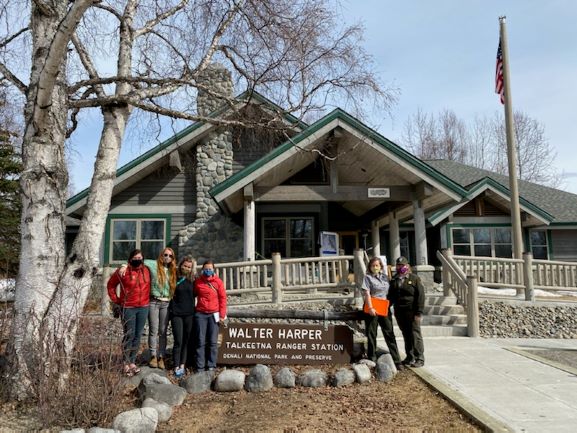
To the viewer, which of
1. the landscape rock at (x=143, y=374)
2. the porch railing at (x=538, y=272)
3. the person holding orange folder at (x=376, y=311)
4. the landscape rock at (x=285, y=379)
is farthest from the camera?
the porch railing at (x=538, y=272)

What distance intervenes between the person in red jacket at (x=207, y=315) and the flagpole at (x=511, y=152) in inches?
328

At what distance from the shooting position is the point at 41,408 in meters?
4.45

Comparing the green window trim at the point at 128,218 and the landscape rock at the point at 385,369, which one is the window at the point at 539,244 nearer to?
the green window trim at the point at 128,218

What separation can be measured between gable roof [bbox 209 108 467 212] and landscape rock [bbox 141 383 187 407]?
643 centimetres

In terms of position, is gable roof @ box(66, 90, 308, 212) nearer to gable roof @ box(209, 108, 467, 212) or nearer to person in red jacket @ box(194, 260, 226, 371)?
gable roof @ box(209, 108, 467, 212)

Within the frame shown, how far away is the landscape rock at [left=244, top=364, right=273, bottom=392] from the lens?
5863mm

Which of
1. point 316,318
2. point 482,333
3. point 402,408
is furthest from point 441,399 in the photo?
point 482,333

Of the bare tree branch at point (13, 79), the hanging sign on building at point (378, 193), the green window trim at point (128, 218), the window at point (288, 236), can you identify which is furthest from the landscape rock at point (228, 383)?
the green window trim at point (128, 218)

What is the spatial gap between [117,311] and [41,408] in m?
1.63

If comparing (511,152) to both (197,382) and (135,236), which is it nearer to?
(197,382)

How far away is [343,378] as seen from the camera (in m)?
5.94

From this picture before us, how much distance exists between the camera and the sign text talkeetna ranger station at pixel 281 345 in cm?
668

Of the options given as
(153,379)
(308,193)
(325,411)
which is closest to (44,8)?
(153,379)

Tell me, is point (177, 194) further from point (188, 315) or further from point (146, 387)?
point (146, 387)
